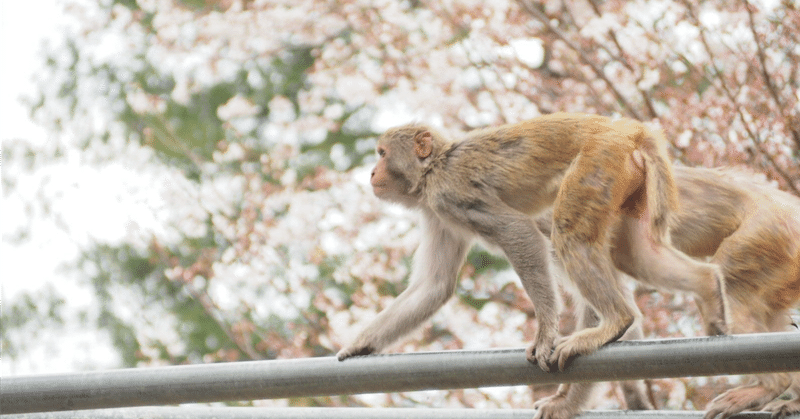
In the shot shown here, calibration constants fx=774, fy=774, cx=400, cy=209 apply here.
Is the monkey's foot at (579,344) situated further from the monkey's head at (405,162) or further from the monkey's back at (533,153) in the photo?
the monkey's head at (405,162)

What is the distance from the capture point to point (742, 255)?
390cm

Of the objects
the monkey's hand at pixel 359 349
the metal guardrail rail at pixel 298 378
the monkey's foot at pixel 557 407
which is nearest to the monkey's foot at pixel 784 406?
the monkey's foot at pixel 557 407

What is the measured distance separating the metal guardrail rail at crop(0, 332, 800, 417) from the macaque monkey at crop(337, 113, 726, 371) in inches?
20.6

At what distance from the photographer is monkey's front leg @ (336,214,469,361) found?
12.9 feet

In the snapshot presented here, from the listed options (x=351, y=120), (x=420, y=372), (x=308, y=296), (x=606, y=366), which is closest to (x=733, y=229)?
(x=606, y=366)

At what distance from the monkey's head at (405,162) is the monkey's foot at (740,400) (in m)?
1.86

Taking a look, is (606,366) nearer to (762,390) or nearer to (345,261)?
(762,390)

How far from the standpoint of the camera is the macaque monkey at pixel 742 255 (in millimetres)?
3609

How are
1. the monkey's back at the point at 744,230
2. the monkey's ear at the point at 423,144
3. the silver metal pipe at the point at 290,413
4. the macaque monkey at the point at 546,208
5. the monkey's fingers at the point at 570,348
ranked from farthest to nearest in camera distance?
the monkey's ear at the point at 423,144
the monkey's back at the point at 744,230
the macaque monkey at the point at 546,208
the monkey's fingers at the point at 570,348
the silver metal pipe at the point at 290,413

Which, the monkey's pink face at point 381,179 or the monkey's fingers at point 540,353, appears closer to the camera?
the monkey's fingers at point 540,353

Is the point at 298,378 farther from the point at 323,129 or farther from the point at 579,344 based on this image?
the point at 323,129

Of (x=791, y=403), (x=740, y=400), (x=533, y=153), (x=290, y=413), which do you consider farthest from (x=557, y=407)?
(x=290, y=413)

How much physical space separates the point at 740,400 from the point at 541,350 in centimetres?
107

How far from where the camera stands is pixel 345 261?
9109mm
